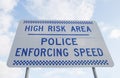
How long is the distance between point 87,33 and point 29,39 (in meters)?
1.80

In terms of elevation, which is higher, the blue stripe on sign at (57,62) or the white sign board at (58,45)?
the white sign board at (58,45)

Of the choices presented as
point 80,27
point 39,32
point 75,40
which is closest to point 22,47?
point 39,32

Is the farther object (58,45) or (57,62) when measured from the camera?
(58,45)

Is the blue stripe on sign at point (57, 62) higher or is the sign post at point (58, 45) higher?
the sign post at point (58, 45)

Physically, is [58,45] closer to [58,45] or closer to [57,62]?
[58,45]

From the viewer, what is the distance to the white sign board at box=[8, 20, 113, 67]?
4.71 meters

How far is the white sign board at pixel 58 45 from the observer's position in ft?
15.5

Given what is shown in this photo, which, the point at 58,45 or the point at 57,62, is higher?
the point at 58,45

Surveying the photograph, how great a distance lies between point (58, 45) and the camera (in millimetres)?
5117

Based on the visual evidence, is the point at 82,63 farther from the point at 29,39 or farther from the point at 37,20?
the point at 37,20

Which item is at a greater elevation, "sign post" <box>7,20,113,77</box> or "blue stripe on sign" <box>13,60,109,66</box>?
"sign post" <box>7,20,113,77</box>

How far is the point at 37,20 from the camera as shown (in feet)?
19.2

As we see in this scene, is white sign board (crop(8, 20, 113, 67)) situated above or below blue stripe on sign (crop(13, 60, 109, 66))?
above

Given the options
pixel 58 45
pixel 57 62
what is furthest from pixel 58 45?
pixel 57 62
